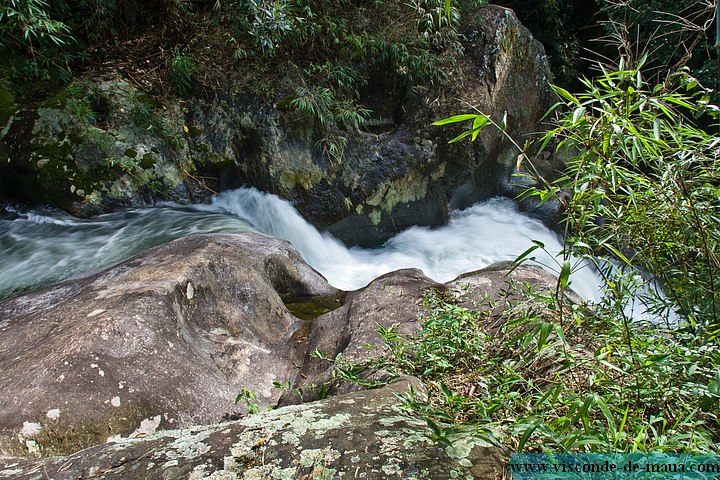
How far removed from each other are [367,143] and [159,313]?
4854mm

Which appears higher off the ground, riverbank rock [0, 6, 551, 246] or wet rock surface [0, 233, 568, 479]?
riverbank rock [0, 6, 551, 246]

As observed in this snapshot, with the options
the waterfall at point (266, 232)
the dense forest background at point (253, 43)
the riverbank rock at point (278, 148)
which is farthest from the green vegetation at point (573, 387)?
the dense forest background at point (253, 43)

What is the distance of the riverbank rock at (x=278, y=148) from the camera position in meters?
6.25

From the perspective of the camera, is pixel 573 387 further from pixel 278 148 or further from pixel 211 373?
pixel 278 148

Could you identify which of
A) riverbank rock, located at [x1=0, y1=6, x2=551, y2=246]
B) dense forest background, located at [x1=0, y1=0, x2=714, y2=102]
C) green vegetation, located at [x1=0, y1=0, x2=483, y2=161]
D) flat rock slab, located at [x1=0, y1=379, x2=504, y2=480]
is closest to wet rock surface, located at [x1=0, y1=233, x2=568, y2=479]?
flat rock slab, located at [x1=0, y1=379, x2=504, y2=480]

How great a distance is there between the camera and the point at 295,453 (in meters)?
1.45

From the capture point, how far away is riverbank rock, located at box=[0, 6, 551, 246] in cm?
625

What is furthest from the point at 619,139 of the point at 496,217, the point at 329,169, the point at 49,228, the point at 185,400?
the point at 496,217

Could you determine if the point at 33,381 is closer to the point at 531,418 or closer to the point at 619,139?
the point at 531,418

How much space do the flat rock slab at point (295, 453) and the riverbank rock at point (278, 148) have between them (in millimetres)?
5385

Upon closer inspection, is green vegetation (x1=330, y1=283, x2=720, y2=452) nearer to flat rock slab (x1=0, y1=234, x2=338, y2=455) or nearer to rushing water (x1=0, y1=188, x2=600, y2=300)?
flat rock slab (x1=0, y1=234, x2=338, y2=455)

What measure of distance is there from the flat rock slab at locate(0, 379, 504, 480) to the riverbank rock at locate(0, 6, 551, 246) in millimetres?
5385

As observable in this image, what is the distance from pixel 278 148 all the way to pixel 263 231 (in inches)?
48.6

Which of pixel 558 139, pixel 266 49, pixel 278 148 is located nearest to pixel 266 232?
pixel 278 148
